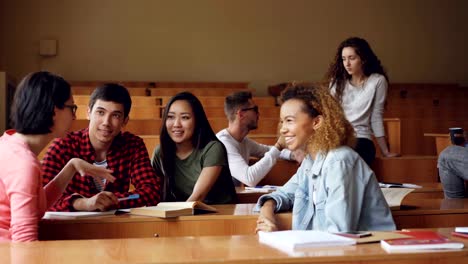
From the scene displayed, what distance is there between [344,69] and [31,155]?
2.80 metres

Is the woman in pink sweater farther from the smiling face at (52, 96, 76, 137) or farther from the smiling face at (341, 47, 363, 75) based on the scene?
the smiling face at (341, 47, 363, 75)

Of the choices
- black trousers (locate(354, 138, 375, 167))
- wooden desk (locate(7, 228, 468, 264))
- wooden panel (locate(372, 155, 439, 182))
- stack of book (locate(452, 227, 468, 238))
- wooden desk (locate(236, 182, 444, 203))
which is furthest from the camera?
wooden panel (locate(372, 155, 439, 182))

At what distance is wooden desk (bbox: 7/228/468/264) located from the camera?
1836 mm

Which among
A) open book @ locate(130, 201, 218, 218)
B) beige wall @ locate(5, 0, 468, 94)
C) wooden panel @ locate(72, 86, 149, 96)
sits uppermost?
beige wall @ locate(5, 0, 468, 94)

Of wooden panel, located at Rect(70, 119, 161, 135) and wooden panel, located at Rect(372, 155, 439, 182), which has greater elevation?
wooden panel, located at Rect(70, 119, 161, 135)

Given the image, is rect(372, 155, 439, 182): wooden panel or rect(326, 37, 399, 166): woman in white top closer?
rect(326, 37, 399, 166): woman in white top

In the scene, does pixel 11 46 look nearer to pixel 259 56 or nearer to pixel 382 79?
pixel 259 56

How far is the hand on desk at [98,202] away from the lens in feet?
9.11

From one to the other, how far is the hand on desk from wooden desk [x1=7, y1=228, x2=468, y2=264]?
669 millimetres

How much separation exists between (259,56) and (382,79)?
569cm

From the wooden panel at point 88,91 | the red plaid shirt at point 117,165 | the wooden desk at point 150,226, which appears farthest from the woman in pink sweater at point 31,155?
the wooden panel at point 88,91

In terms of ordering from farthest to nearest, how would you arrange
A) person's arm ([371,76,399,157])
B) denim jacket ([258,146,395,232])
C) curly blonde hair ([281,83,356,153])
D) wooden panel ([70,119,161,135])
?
wooden panel ([70,119,161,135]), person's arm ([371,76,399,157]), curly blonde hair ([281,83,356,153]), denim jacket ([258,146,395,232])

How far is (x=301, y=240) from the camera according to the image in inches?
77.1

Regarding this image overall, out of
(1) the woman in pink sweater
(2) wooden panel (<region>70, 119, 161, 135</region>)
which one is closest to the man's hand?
(1) the woman in pink sweater
